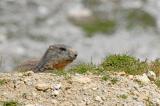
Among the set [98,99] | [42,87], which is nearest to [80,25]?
[42,87]

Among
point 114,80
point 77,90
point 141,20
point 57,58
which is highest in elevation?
point 141,20

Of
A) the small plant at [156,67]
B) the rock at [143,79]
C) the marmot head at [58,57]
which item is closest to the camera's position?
the rock at [143,79]

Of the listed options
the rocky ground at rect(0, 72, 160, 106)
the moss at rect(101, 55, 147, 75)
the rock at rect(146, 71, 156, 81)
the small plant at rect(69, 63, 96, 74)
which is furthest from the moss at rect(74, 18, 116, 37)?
the rocky ground at rect(0, 72, 160, 106)

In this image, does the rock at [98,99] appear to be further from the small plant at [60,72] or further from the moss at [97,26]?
the moss at [97,26]

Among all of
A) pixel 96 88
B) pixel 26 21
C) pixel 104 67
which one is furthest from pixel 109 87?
pixel 26 21

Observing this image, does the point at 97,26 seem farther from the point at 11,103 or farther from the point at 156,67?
the point at 11,103

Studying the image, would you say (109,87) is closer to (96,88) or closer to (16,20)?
(96,88)

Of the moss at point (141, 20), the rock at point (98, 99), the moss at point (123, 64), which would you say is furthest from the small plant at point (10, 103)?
the moss at point (141, 20)
